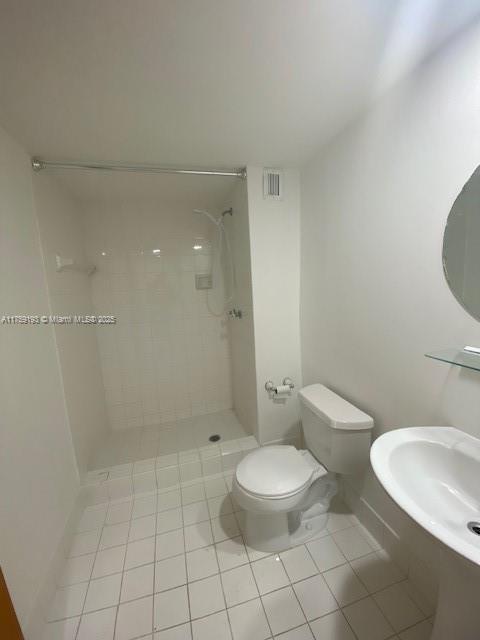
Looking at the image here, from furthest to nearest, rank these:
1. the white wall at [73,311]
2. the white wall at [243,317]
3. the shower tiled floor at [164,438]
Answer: the shower tiled floor at [164,438]
the white wall at [243,317]
the white wall at [73,311]

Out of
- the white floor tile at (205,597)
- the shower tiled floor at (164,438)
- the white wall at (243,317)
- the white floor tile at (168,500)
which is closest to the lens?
the white floor tile at (205,597)

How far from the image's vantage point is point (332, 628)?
0.99 meters

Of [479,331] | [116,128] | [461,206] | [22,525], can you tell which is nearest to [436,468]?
[479,331]

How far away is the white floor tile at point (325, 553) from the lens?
1.21 m

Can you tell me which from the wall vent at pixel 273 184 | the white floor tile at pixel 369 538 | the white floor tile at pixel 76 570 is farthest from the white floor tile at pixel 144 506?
the wall vent at pixel 273 184

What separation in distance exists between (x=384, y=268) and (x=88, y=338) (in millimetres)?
2025

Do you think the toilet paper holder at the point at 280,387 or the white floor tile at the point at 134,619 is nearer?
the white floor tile at the point at 134,619

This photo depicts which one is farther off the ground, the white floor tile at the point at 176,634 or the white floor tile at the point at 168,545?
the white floor tile at the point at 176,634

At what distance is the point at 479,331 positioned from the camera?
0.82 m

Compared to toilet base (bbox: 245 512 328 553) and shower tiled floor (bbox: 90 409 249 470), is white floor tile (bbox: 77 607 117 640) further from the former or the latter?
shower tiled floor (bbox: 90 409 249 470)

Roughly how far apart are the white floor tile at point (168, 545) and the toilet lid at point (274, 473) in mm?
514

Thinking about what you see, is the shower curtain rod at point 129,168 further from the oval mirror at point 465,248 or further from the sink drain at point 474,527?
the sink drain at point 474,527

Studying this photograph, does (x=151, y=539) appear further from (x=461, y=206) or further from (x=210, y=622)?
(x=461, y=206)

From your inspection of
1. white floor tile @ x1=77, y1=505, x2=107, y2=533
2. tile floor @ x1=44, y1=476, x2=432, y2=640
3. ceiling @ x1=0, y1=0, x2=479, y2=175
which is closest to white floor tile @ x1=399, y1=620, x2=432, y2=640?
tile floor @ x1=44, y1=476, x2=432, y2=640
